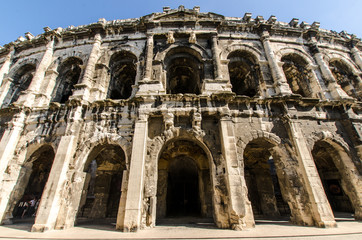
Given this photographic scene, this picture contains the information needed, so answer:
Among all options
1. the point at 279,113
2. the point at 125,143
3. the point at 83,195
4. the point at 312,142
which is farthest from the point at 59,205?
the point at 312,142

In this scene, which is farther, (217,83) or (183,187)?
(183,187)

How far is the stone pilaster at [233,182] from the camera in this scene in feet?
18.1

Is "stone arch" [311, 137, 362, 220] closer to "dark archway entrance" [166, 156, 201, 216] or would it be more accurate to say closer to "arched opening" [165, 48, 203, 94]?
"arched opening" [165, 48, 203, 94]

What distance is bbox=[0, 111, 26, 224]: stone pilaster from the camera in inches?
273

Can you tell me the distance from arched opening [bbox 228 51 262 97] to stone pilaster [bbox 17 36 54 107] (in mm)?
11096

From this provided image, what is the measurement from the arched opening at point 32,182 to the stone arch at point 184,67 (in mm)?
7519

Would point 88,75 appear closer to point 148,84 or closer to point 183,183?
point 148,84

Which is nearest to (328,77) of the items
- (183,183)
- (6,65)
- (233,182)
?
(233,182)

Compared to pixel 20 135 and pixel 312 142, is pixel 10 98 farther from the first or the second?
pixel 312 142

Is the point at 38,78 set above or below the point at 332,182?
above

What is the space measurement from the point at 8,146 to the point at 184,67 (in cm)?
974

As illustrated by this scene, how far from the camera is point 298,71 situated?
1041 cm

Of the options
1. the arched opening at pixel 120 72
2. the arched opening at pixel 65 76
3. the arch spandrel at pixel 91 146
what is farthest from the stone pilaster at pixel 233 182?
the arched opening at pixel 65 76

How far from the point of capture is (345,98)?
8.09 m
